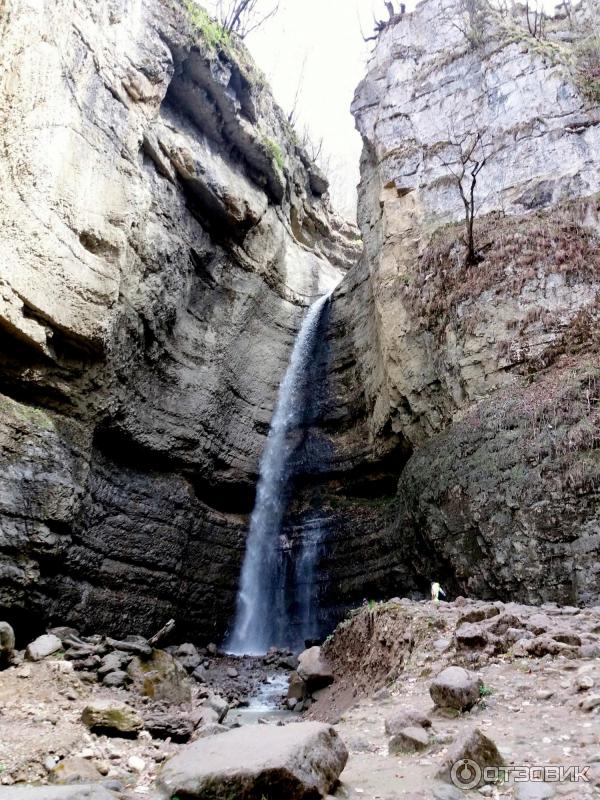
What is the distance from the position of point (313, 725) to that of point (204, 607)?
11.2 m

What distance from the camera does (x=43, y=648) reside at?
888cm

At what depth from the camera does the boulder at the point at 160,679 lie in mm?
8641

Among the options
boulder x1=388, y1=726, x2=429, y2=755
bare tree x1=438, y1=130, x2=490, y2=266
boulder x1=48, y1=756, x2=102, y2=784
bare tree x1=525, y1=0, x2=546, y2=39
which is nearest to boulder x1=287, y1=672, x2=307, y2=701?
boulder x1=48, y1=756, x2=102, y2=784

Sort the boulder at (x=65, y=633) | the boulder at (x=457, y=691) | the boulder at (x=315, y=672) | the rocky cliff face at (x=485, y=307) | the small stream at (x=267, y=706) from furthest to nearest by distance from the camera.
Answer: the rocky cliff face at (x=485, y=307) → the boulder at (x=65, y=633) → the boulder at (x=315, y=672) → the small stream at (x=267, y=706) → the boulder at (x=457, y=691)

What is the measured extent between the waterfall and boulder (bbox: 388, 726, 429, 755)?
36.9 feet

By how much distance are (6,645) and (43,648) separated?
626mm

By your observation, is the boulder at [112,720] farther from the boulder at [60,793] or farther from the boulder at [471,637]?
the boulder at [471,637]

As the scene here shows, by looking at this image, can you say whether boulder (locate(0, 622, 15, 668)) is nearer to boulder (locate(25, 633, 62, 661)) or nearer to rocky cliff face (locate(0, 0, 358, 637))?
boulder (locate(25, 633, 62, 661))

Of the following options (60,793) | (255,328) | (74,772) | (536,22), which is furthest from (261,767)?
(536,22)

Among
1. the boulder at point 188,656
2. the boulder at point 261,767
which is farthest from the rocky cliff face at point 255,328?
the boulder at point 261,767

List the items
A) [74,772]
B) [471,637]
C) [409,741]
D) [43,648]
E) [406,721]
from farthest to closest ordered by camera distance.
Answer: [43,648] → [471,637] → [74,772] → [406,721] → [409,741]

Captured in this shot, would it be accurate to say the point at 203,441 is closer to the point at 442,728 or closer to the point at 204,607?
the point at 204,607

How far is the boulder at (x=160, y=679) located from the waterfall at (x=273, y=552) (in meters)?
5.41

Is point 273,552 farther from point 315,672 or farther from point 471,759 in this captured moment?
point 471,759
